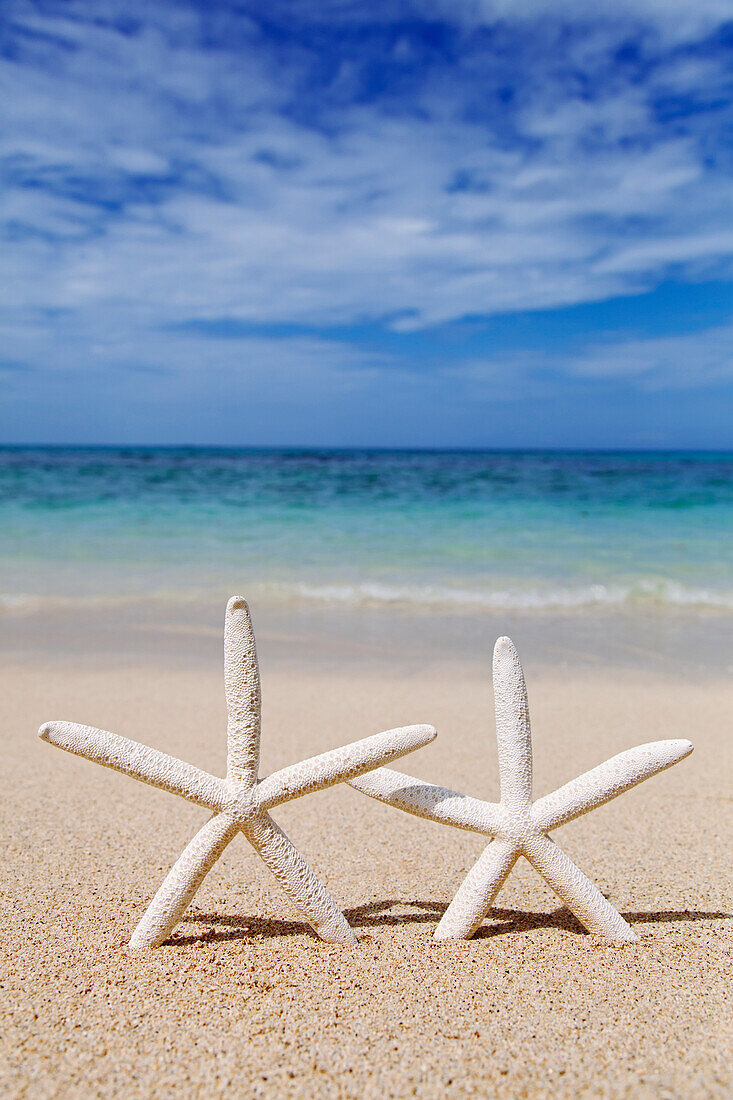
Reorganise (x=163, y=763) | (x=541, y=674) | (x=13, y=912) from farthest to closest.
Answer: (x=541, y=674), (x=13, y=912), (x=163, y=763)

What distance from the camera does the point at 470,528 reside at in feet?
51.4

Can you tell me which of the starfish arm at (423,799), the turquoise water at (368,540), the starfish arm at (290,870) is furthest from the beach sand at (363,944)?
the turquoise water at (368,540)

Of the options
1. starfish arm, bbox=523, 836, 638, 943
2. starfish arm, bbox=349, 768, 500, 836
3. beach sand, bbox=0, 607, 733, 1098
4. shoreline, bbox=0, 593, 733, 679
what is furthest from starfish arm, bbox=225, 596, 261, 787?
shoreline, bbox=0, 593, 733, 679

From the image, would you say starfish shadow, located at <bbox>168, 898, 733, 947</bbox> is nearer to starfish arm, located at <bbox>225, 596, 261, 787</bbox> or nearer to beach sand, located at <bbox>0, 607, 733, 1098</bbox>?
beach sand, located at <bbox>0, 607, 733, 1098</bbox>

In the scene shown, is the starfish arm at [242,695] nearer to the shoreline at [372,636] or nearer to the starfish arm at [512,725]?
the starfish arm at [512,725]

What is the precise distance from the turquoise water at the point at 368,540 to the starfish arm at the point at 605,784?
6592mm

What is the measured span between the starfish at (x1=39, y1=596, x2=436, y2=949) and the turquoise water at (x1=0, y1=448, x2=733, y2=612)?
6.86 metres

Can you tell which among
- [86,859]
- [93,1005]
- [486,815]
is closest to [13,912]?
[86,859]

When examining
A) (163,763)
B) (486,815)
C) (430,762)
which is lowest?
(430,762)

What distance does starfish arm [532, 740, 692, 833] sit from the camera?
2.28 metres

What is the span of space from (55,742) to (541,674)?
14.6 ft

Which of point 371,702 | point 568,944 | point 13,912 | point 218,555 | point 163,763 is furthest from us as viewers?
point 218,555

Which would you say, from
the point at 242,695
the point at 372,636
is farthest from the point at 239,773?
the point at 372,636

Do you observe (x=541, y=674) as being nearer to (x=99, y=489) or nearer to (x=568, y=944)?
(x=568, y=944)
